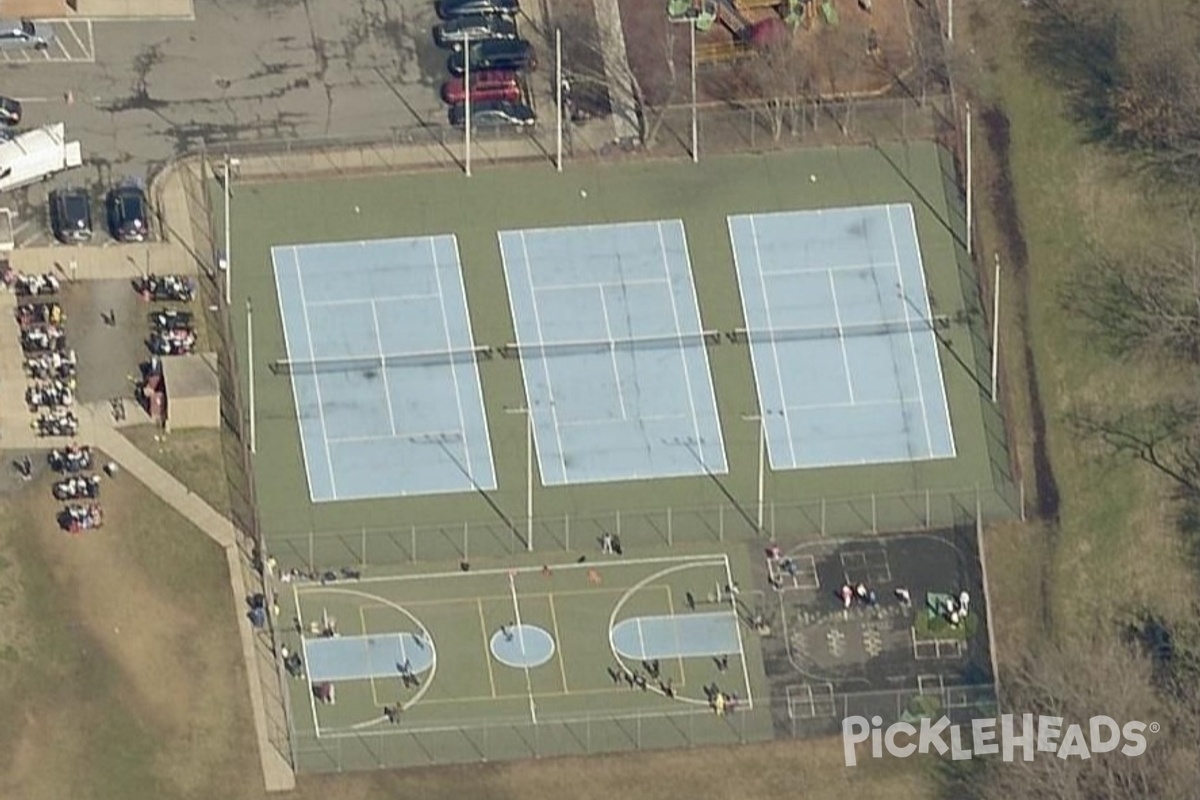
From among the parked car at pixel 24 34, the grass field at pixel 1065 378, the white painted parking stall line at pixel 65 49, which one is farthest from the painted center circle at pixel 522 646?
the parked car at pixel 24 34

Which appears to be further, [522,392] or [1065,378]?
[1065,378]

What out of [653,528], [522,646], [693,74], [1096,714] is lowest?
[1096,714]

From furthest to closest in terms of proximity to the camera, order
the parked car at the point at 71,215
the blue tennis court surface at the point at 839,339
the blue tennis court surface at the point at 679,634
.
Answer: the blue tennis court surface at the point at 839,339 → the blue tennis court surface at the point at 679,634 → the parked car at the point at 71,215

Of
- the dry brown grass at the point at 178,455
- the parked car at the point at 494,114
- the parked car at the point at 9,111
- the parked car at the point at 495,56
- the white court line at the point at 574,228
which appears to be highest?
the parked car at the point at 9,111

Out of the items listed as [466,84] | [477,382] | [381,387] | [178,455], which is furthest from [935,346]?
[178,455]

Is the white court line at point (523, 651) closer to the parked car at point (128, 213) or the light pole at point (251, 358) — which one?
the light pole at point (251, 358)

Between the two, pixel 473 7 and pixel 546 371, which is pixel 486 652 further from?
pixel 473 7

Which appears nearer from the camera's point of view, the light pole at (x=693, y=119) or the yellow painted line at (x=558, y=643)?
the yellow painted line at (x=558, y=643)
